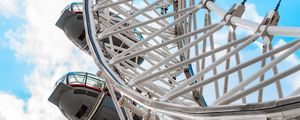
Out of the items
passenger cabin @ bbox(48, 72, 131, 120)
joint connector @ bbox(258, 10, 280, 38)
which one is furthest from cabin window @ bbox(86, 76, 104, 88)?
joint connector @ bbox(258, 10, 280, 38)

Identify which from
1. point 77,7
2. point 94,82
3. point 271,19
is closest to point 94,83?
point 94,82

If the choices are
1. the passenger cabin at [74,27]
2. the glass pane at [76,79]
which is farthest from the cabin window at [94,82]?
the passenger cabin at [74,27]

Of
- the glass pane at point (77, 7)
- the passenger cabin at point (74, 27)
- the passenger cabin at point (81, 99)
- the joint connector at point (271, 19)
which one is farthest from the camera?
the glass pane at point (77, 7)

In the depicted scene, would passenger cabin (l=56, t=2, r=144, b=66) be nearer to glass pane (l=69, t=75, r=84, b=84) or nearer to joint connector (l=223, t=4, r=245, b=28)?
glass pane (l=69, t=75, r=84, b=84)

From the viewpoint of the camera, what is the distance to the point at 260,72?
1332 centimetres

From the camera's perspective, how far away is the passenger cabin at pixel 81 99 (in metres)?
33.1

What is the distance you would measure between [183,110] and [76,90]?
2087 centimetres

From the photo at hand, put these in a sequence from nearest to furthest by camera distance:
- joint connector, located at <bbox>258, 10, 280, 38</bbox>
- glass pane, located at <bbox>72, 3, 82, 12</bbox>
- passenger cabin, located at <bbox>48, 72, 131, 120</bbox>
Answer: joint connector, located at <bbox>258, 10, 280, 38</bbox> → passenger cabin, located at <bbox>48, 72, 131, 120</bbox> → glass pane, located at <bbox>72, 3, 82, 12</bbox>

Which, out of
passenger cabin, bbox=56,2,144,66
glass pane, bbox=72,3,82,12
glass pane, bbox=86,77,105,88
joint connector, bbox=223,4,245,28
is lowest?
joint connector, bbox=223,4,245,28

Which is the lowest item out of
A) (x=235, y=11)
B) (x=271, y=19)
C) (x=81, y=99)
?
(x=271, y=19)

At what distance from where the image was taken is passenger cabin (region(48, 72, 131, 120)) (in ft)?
109

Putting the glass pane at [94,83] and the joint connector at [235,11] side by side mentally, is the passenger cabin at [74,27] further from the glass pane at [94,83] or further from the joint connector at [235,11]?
the joint connector at [235,11]

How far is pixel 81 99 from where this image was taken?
111ft

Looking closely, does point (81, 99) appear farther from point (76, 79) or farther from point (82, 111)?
point (76, 79)
